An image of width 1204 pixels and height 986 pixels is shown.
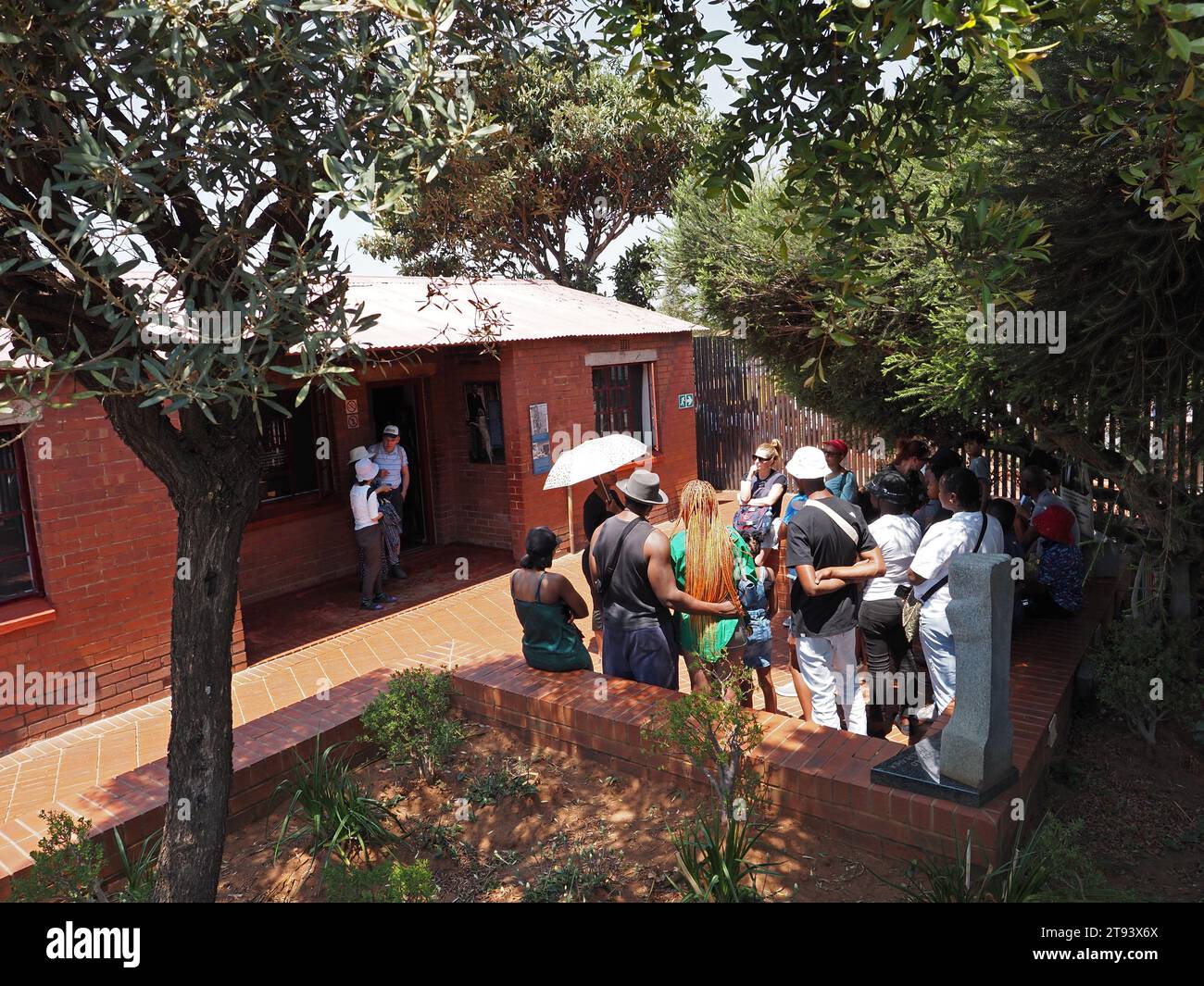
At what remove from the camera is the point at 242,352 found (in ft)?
9.46

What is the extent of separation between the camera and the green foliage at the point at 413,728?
4840 millimetres

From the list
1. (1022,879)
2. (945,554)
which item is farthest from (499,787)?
(945,554)

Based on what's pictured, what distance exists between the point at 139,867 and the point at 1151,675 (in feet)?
18.5

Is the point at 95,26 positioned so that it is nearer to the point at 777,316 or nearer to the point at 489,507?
the point at 777,316

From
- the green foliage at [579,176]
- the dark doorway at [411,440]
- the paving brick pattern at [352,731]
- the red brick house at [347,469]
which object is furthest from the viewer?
the green foliage at [579,176]

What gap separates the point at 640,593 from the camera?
521 centimetres

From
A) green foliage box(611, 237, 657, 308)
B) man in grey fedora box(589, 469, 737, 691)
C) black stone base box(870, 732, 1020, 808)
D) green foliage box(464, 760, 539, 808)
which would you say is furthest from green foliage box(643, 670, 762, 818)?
green foliage box(611, 237, 657, 308)

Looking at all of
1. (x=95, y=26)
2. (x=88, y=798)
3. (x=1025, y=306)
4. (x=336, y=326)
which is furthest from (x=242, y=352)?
(x=1025, y=306)

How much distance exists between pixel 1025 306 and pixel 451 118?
3786 mm

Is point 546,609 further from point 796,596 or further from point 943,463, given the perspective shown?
point 943,463

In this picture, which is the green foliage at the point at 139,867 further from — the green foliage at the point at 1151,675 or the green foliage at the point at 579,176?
the green foliage at the point at 579,176

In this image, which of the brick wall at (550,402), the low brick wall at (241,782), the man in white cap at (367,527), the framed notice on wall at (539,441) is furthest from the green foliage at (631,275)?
the low brick wall at (241,782)

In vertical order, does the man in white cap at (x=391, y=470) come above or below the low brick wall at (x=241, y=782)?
above

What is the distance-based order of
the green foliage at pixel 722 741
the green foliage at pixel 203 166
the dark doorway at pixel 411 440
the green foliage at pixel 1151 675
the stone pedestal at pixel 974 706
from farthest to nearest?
the dark doorway at pixel 411 440, the green foliage at pixel 1151 675, the green foliage at pixel 722 741, the stone pedestal at pixel 974 706, the green foliage at pixel 203 166
